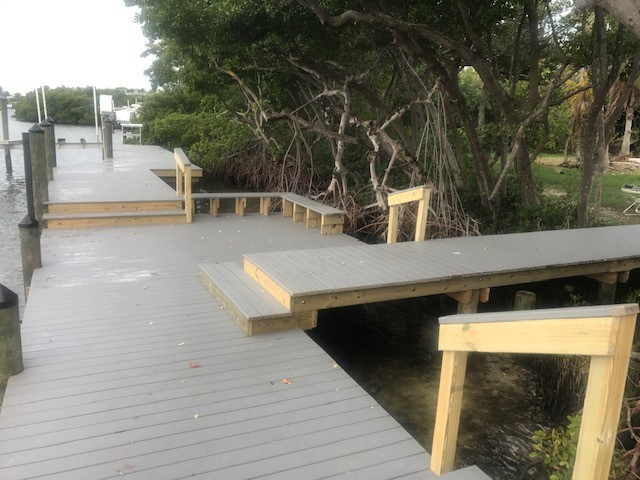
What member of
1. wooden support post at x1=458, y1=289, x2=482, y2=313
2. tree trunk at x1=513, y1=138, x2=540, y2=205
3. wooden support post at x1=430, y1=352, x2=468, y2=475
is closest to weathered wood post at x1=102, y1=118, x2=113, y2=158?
tree trunk at x1=513, y1=138, x2=540, y2=205

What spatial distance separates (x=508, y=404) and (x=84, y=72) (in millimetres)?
23596

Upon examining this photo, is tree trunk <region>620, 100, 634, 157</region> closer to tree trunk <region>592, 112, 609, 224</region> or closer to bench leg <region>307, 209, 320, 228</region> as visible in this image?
tree trunk <region>592, 112, 609, 224</region>

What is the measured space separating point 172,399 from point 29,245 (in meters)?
3.12

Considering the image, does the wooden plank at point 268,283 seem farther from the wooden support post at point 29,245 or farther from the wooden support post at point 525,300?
the wooden support post at point 525,300

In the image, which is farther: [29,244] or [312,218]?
[312,218]

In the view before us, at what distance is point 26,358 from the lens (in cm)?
353

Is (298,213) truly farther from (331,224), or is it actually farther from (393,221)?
(393,221)

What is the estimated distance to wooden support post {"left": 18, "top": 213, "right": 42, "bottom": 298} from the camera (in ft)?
17.4

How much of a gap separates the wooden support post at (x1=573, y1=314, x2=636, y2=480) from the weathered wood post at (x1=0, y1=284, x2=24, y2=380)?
9.86 feet

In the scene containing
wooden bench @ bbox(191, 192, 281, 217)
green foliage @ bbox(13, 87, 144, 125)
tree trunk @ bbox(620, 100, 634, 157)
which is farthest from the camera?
green foliage @ bbox(13, 87, 144, 125)

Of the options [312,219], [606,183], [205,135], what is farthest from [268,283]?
[606,183]

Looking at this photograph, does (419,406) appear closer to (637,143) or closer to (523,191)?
(523,191)

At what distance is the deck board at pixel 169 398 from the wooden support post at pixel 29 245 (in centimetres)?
27

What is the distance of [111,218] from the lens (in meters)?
7.55
